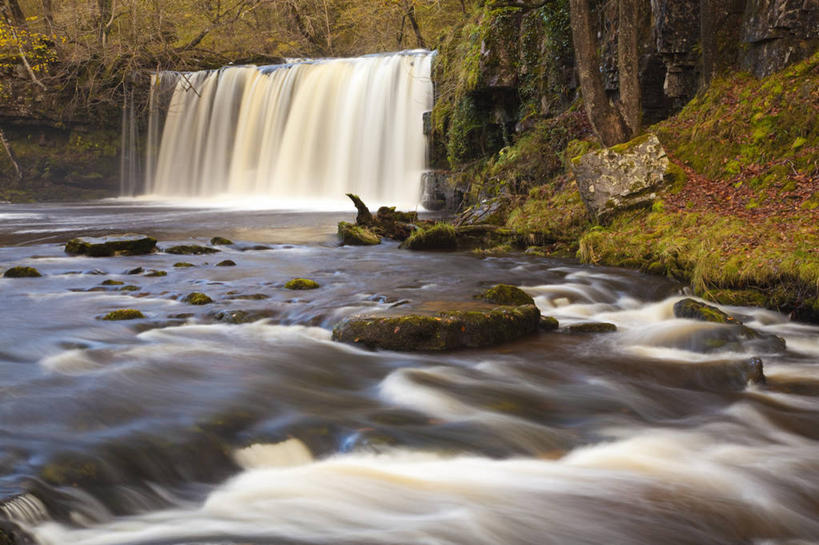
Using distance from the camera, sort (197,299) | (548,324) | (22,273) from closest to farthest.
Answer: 1. (548,324)
2. (197,299)
3. (22,273)

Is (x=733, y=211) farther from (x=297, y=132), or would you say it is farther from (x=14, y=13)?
(x=14, y=13)

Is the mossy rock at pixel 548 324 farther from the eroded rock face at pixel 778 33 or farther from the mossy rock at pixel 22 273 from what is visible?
the mossy rock at pixel 22 273

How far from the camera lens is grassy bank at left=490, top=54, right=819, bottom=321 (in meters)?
6.89

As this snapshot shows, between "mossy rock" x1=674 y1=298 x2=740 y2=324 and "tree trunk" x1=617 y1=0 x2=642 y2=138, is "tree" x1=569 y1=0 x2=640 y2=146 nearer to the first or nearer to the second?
"tree trunk" x1=617 y1=0 x2=642 y2=138

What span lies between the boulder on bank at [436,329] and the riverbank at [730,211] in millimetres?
2631

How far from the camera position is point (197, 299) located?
7.45 m

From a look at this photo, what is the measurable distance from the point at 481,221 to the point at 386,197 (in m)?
8.90

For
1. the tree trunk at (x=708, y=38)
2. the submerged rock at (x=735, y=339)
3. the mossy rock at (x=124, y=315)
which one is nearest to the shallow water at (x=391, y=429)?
the submerged rock at (x=735, y=339)

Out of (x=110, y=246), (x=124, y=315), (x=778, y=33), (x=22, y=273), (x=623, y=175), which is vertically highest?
(x=778, y=33)

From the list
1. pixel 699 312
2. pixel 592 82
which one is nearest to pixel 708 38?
pixel 592 82

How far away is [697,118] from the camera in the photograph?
34.4ft

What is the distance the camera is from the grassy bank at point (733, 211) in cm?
689

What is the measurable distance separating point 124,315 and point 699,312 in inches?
220

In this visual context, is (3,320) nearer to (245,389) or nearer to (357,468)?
(245,389)
